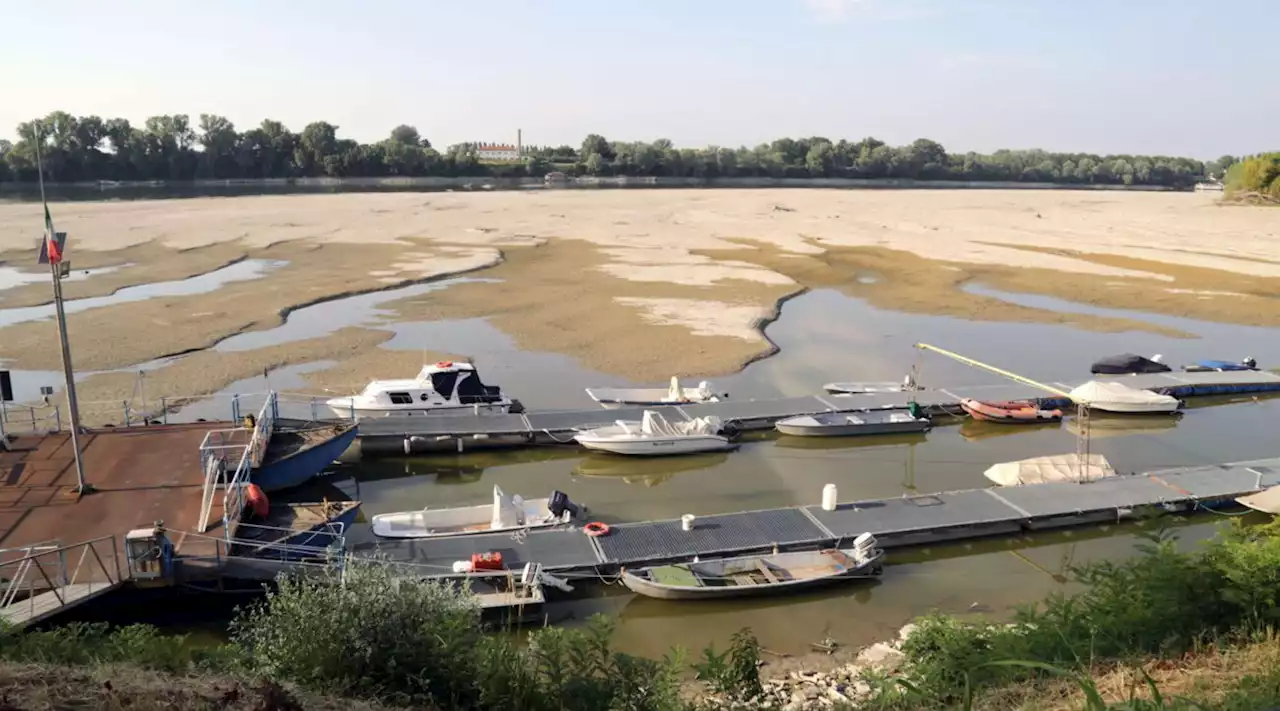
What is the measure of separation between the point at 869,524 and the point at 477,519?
31.7 ft

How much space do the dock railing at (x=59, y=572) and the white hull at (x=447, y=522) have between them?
549 centimetres

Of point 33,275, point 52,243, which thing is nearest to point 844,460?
point 52,243

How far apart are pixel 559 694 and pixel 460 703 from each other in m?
0.97

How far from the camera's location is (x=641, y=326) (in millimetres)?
40156

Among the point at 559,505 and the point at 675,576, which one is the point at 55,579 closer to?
the point at 559,505

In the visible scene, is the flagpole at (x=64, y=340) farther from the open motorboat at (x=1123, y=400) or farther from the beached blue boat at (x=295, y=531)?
the open motorboat at (x=1123, y=400)

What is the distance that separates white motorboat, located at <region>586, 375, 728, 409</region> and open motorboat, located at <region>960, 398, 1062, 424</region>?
357 inches

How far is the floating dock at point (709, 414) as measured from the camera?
26609 millimetres

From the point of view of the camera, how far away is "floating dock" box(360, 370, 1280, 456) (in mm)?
26609

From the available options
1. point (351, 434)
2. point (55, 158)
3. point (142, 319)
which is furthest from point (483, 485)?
point (55, 158)

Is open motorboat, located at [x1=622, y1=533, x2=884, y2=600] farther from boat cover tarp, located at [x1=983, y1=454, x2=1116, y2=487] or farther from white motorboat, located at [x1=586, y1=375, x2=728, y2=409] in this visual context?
white motorboat, located at [x1=586, y1=375, x2=728, y2=409]

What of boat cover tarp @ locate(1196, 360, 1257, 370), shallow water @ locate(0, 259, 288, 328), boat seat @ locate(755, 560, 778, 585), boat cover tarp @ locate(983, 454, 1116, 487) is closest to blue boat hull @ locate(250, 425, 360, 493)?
boat seat @ locate(755, 560, 778, 585)

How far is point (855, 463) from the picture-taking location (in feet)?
87.5

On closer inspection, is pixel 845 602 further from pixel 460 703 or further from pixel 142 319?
pixel 142 319
